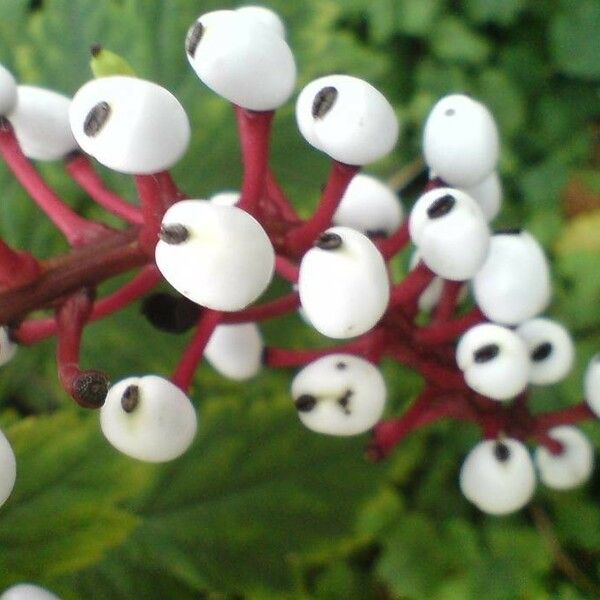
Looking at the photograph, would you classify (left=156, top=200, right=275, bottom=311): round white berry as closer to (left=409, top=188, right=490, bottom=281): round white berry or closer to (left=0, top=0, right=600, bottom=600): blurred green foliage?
(left=409, top=188, right=490, bottom=281): round white berry

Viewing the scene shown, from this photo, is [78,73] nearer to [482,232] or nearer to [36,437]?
[36,437]

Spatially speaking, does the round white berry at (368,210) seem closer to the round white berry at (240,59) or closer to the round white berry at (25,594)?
the round white berry at (240,59)

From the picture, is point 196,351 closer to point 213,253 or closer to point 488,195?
point 213,253

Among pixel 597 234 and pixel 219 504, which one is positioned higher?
pixel 597 234

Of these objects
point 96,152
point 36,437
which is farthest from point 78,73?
point 96,152

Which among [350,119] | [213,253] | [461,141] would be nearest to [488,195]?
[461,141]

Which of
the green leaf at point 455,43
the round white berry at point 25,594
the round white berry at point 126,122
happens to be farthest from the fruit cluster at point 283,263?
the green leaf at point 455,43

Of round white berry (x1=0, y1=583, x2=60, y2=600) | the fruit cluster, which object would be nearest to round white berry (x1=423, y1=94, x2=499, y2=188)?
the fruit cluster
